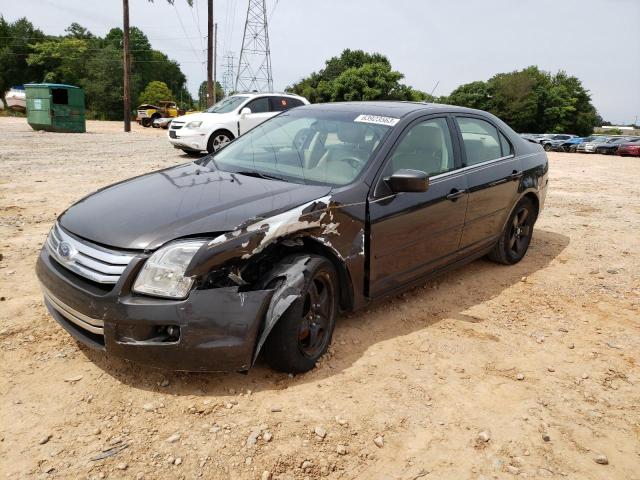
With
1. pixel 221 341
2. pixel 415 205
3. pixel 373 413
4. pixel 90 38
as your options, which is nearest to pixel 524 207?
pixel 415 205

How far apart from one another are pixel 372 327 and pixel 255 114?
9.96 metres

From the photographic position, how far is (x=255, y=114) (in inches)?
498

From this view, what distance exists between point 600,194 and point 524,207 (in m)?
5.88

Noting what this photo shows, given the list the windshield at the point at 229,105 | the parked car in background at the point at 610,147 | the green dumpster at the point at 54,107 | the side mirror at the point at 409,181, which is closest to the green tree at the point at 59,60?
the green dumpster at the point at 54,107

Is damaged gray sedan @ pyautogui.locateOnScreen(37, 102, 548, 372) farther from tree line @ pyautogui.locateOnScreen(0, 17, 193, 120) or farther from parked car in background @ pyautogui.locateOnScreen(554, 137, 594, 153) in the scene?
tree line @ pyautogui.locateOnScreen(0, 17, 193, 120)

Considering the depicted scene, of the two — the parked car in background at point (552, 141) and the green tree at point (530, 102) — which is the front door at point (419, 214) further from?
the green tree at point (530, 102)

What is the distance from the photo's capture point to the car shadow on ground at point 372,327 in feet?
9.12

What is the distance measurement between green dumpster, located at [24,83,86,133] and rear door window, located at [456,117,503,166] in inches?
810

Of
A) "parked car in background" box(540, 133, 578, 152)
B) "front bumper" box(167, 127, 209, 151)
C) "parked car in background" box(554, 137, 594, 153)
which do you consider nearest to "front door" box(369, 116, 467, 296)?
"front bumper" box(167, 127, 209, 151)

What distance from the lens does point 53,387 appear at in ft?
8.91

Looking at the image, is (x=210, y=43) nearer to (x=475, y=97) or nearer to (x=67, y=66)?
(x=475, y=97)

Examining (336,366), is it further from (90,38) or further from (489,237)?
(90,38)

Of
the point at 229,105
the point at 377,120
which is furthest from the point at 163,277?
the point at 229,105

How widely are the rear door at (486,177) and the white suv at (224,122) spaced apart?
8.29 meters
